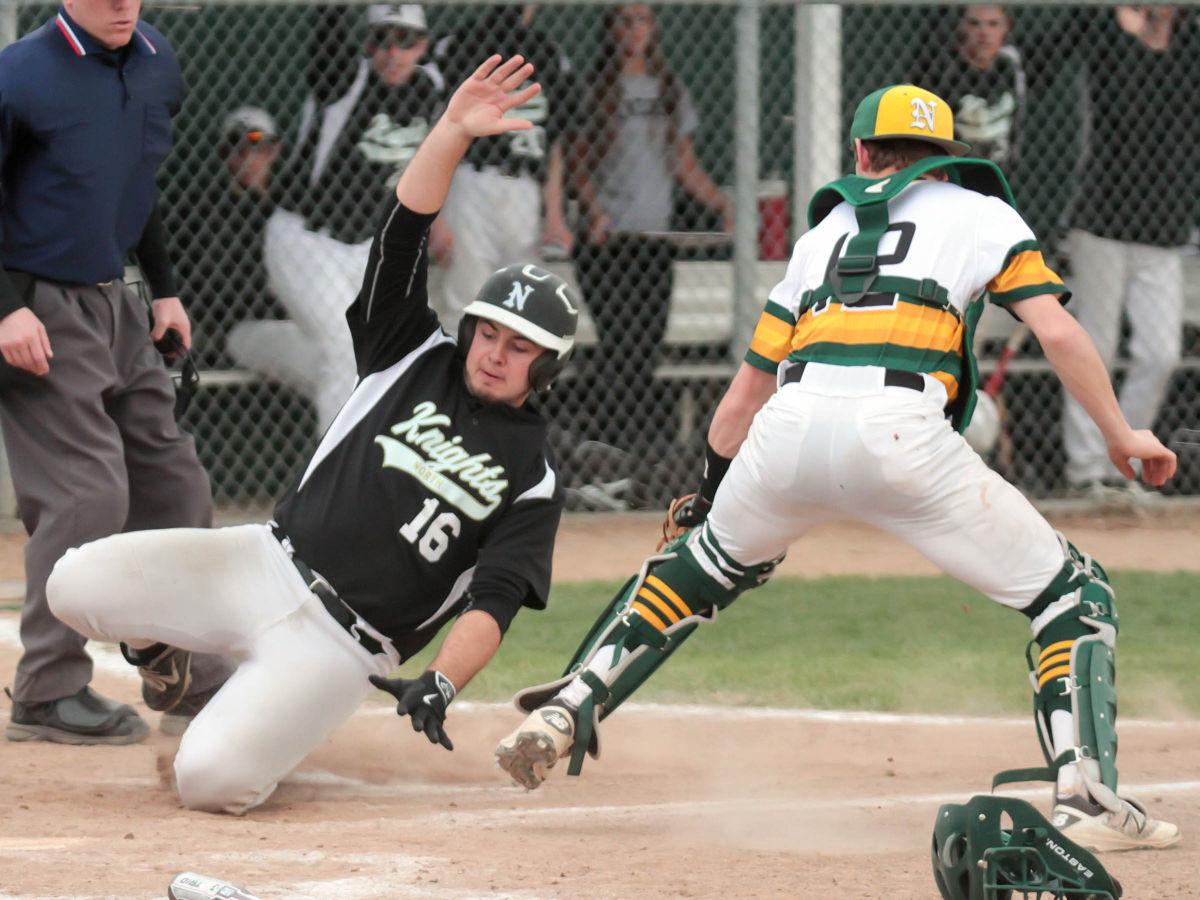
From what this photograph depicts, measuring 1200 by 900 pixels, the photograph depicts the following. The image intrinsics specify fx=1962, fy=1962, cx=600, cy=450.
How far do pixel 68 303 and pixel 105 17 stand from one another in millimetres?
777

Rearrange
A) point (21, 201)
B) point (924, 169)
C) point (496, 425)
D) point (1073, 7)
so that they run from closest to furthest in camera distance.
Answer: point (924, 169) < point (496, 425) < point (21, 201) < point (1073, 7)

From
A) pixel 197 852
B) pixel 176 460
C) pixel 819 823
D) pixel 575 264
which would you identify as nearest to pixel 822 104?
pixel 575 264

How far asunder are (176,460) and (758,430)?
1.91 meters

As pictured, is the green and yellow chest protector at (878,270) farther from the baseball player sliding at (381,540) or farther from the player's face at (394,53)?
the player's face at (394,53)

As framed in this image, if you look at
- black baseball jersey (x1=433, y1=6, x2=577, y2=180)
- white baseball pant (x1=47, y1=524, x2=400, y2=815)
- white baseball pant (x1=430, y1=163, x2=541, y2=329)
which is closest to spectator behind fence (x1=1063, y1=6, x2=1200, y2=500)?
black baseball jersey (x1=433, y1=6, x2=577, y2=180)

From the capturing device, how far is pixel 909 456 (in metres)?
4.29

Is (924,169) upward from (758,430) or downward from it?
upward

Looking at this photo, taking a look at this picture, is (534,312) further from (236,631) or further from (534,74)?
(534,74)

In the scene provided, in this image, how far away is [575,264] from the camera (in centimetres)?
885

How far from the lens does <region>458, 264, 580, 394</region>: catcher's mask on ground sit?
4719mm

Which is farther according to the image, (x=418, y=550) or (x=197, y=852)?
(x=418, y=550)

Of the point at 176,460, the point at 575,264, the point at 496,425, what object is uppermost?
the point at 496,425

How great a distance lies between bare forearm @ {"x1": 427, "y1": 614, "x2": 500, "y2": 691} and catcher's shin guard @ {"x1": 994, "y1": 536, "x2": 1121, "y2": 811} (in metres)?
1.19

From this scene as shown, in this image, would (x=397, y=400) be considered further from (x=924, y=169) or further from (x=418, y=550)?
(x=924, y=169)
